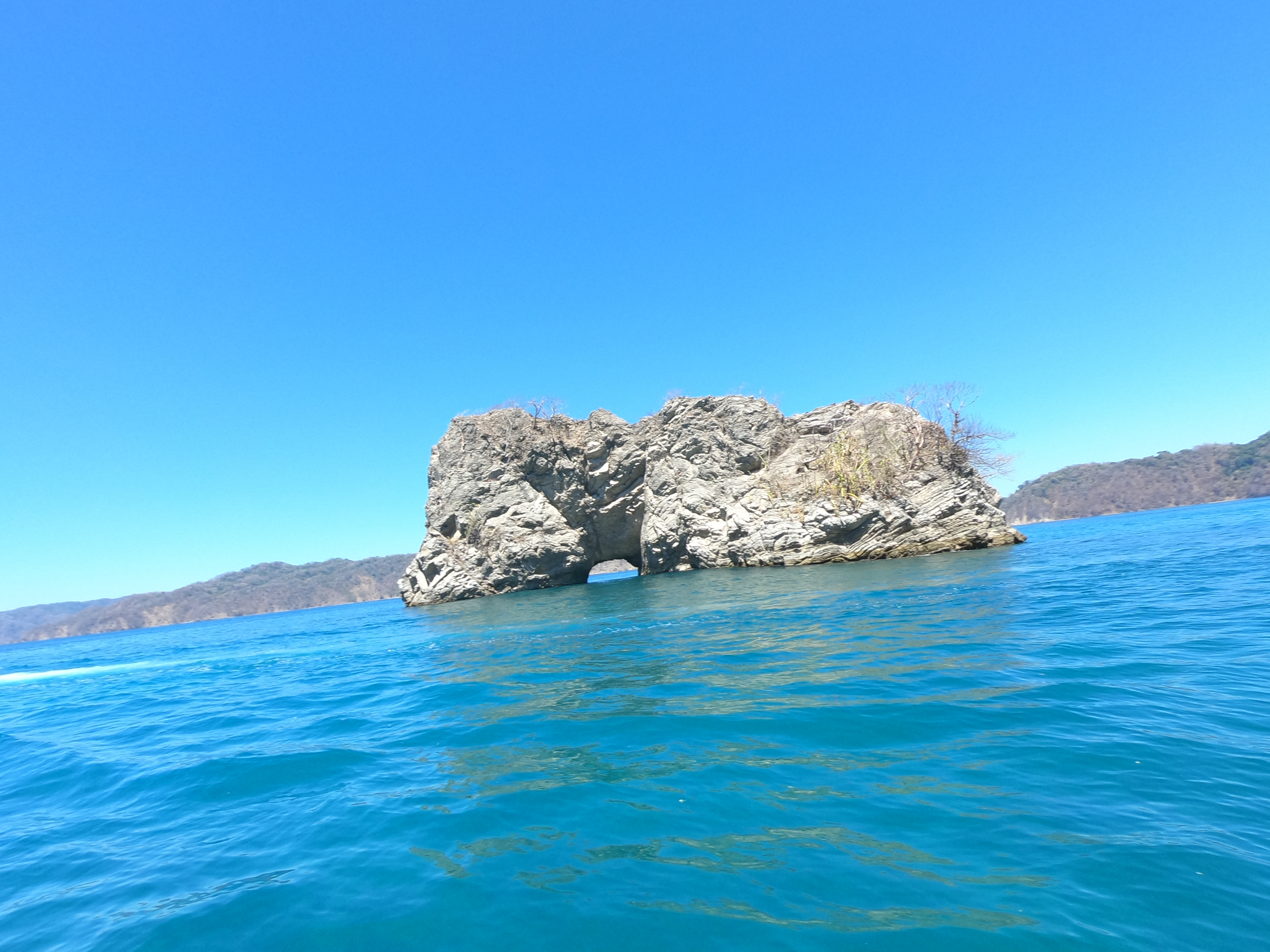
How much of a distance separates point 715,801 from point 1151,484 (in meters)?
133

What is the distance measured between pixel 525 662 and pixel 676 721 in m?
5.35

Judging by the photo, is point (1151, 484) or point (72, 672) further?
point (1151, 484)

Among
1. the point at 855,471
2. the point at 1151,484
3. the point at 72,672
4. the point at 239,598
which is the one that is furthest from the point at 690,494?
the point at 239,598

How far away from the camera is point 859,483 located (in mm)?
26484

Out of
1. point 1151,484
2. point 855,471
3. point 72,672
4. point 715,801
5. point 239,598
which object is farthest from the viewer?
point 239,598

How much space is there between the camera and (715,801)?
12.5 feet

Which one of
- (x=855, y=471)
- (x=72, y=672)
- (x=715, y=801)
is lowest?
(x=72, y=672)

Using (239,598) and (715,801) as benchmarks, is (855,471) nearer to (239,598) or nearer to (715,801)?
(715,801)

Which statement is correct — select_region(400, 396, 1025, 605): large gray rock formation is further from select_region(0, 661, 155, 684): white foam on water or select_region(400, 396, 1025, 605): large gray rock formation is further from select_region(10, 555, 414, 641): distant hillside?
select_region(10, 555, 414, 641): distant hillside

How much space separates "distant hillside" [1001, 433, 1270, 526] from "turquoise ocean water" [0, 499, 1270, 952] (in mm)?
92615

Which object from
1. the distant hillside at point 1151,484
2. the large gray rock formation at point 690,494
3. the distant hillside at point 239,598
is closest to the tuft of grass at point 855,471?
the large gray rock formation at point 690,494

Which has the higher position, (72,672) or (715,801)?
(715,801)

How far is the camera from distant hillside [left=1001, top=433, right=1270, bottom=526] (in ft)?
296

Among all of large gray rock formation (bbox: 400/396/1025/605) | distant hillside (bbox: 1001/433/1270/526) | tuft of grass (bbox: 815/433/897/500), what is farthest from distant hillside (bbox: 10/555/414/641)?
distant hillside (bbox: 1001/433/1270/526)
